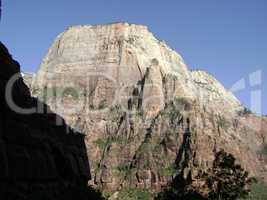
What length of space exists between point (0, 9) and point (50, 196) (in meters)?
29.3

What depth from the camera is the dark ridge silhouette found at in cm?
6931

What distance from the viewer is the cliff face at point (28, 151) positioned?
227ft

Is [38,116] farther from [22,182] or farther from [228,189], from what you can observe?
[228,189]

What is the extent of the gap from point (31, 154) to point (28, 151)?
0.77 m

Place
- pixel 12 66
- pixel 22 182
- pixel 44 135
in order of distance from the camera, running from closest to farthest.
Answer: pixel 22 182
pixel 12 66
pixel 44 135

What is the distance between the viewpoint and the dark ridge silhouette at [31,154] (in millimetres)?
69312

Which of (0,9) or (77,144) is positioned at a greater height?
(0,9)

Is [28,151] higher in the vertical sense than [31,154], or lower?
higher

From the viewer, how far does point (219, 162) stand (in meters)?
81.7

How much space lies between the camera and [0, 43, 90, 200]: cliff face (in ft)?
227

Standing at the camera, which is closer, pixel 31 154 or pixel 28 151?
pixel 28 151

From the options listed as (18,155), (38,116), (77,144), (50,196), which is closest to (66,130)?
(77,144)

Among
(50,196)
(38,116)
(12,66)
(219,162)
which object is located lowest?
(50,196)

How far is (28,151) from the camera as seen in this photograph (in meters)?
74.5
